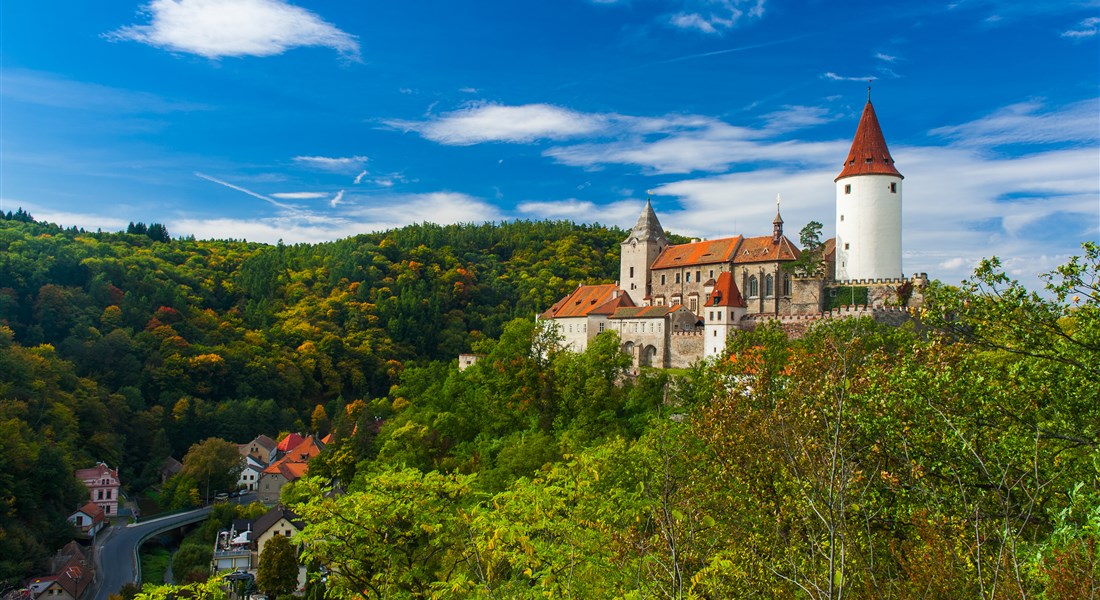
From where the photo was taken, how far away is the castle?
3794 cm

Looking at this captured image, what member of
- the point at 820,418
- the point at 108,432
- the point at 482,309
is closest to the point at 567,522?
the point at 820,418

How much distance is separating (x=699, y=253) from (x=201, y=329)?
53.6 m

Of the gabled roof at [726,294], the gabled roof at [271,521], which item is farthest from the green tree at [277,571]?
the gabled roof at [726,294]

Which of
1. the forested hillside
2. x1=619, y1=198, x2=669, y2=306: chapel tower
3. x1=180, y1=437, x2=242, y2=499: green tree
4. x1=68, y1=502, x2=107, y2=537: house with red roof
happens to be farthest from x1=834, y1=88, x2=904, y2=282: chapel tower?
x1=68, y1=502, x2=107, y2=537: house with red roof

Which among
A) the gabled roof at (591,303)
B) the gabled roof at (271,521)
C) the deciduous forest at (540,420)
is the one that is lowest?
the gabled roof at (271,521)

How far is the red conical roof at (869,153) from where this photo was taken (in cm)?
3859

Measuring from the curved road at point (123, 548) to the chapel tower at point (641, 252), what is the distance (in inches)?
1298

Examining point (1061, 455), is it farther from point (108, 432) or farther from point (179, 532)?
point (108, 432)

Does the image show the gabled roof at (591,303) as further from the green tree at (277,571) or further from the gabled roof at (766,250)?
the green tree at (277,571)

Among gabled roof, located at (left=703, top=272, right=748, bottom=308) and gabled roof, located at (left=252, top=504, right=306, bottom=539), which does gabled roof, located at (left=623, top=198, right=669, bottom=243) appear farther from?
gabled roof, located at (left=252, top=504, right=306, bottom=539)

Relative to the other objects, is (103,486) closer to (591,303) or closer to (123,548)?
(123,548)

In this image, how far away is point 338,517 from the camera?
41.6ft

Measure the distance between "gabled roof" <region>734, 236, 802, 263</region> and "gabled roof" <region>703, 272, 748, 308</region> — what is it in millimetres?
2566

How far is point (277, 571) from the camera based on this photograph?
3469 cm
